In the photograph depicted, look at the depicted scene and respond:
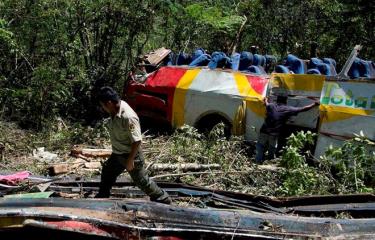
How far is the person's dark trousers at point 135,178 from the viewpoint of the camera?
21.1ft

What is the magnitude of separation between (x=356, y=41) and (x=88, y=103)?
7.43 m

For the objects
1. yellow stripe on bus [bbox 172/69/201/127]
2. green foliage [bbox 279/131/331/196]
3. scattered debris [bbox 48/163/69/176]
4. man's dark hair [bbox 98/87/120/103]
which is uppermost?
man's dark hair [bbox 98/87/120/103]

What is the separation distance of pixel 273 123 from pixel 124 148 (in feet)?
10.5

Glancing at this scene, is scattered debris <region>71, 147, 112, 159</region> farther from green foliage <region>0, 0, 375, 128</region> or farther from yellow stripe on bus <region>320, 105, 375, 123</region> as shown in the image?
yellow stripe on bus <region>320, 105, 375, 123</region>

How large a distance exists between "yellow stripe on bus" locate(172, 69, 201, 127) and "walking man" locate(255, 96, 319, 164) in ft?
5.88

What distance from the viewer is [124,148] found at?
254 inches

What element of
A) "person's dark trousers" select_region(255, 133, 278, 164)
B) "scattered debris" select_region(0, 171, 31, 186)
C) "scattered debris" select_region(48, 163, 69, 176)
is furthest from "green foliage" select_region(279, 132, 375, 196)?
"scattered debris" select_region(0, 171, 31, 186)

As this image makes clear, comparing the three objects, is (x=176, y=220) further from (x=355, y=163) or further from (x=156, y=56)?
(x=156, y=56)

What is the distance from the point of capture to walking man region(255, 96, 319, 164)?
8.87 meters

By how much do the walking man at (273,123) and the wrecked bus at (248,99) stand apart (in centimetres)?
13

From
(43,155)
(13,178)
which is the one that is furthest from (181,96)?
(13,178)

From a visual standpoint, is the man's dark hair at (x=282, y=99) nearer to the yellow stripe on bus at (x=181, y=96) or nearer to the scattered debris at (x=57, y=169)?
the yellow stripe on bus at (x=181, y=96)

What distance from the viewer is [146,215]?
4.74 m

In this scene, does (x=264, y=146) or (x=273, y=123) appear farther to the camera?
(x=264, y=146)
